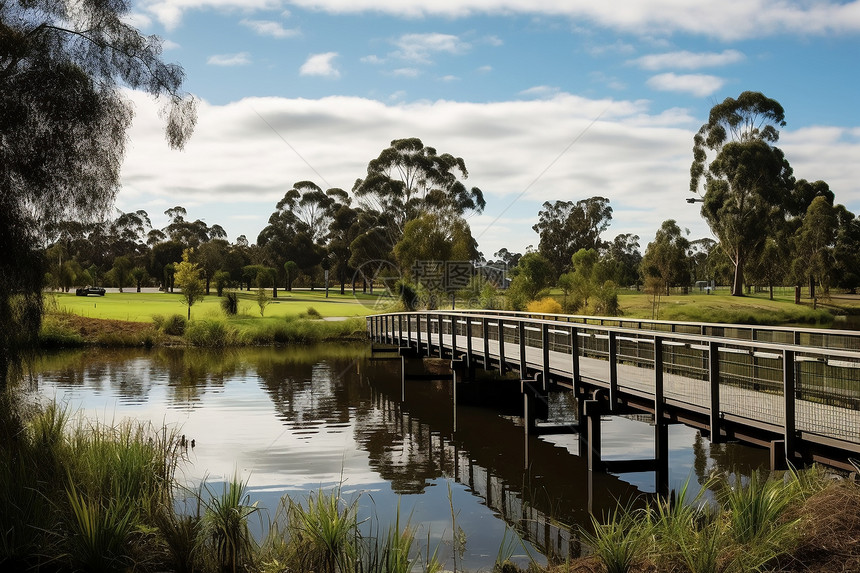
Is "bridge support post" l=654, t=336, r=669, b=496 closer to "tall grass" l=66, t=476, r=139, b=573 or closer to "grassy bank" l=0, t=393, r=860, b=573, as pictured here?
"grassy bank" l=0, t=393, r=860, b=573

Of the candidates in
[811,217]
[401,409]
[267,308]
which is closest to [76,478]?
[401,409]

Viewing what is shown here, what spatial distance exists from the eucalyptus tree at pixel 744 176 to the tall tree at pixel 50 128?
2171 inches

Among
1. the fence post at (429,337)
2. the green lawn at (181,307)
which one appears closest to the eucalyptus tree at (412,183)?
the green lawn at (181,307)

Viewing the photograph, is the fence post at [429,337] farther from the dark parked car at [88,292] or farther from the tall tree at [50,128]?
the dark parked car at [88,292]

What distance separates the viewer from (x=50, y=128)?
12.4 metres

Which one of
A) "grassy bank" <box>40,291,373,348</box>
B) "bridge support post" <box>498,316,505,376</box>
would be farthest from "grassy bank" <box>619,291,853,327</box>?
"bridge support post" <box>498,316,505,376</box>

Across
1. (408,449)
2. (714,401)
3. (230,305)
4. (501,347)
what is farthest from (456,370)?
(230,305)

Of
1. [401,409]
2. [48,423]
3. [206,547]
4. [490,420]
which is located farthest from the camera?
[401,409]

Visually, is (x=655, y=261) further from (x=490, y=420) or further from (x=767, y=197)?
(x=490, y=420)

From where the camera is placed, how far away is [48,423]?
39.5 feet

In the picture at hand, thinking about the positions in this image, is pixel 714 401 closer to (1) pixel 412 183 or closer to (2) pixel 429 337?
(2) pixel 429 337

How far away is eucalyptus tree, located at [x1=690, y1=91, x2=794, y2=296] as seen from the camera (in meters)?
60.1

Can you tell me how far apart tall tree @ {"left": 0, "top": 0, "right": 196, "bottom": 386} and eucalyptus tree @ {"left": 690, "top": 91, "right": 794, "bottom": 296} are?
181ft

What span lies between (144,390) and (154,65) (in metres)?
14.6
